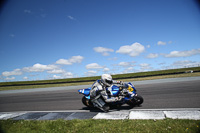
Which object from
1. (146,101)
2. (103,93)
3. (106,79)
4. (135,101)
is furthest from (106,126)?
(146,101)

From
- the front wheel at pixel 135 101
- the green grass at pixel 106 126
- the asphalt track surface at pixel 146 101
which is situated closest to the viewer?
the green grass at pixel 106 126

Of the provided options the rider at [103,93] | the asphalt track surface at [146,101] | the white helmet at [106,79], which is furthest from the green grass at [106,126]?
the asphalt track surface at [146,101]

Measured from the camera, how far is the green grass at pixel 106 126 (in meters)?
3.77

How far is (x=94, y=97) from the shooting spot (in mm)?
6355

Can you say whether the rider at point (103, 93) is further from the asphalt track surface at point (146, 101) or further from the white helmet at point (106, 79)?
the asphalt track surface at point (146, 101)

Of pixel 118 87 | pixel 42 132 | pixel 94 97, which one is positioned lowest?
pixel 42 132

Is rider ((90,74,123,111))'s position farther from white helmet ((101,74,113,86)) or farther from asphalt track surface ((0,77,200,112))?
asphalt track surface ((0,77,200,112))

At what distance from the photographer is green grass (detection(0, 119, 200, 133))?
3.77 metres

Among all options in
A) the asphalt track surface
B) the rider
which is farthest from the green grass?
the asphalt track surface

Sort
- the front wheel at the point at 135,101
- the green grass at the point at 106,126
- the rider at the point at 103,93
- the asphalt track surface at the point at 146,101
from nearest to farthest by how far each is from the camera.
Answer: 1. the green grass at the point at 106,126
2. the rider at the point at 103,93
3. the front wheel at the point at 135,101
4. the asphalt track surface at the point at 146,101

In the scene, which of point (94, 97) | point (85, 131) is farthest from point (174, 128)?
point (94, 97)

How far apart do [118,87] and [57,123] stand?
9.65ft

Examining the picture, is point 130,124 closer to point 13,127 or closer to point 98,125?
point 98,125

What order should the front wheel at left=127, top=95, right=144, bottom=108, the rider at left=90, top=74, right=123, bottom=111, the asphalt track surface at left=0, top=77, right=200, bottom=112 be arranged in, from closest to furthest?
the rider at left=90, top=74, right=123, bottom=111, the front wheel at left=127, top=95, right=144, bottom=108, the asphalt track surface at left=0, top=77, right=200, bottom=112
